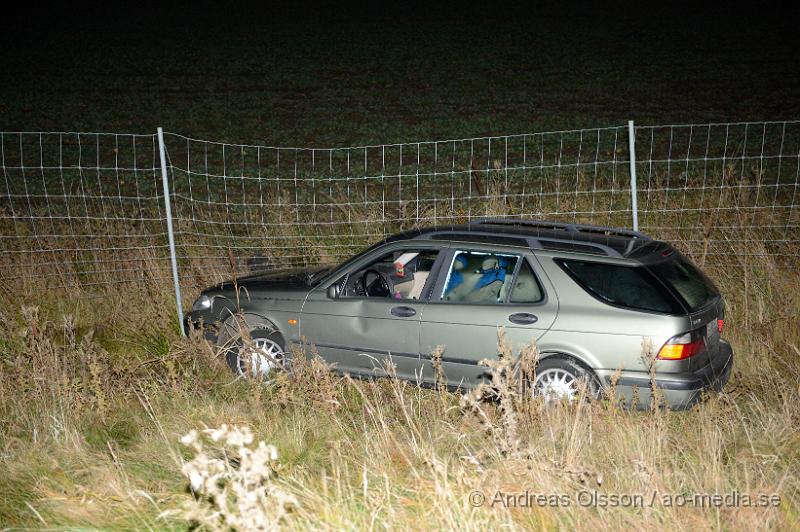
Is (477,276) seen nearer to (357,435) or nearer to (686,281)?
(686,281)

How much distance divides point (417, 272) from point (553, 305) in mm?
1600

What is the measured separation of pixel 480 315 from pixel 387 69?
28.9 m

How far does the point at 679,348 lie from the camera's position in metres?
6.02

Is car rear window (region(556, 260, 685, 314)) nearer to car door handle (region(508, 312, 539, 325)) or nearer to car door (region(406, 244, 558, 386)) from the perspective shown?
car door (region(406, 244, 558, 386))

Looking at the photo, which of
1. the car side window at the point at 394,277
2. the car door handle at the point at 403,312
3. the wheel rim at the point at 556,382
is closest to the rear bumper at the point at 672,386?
the wheel rim at the point at 556,382

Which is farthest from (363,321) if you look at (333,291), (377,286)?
(377,286)

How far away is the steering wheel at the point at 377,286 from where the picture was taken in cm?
733

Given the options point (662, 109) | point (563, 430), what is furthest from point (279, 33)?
point (563, 430)

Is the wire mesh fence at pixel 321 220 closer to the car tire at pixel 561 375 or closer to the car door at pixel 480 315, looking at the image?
the car door at pixel 480 315

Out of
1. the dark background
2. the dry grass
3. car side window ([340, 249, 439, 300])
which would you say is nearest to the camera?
the dry grass

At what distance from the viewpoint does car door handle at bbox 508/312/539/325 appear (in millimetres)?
6352

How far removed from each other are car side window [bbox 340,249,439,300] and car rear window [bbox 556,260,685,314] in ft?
4.14

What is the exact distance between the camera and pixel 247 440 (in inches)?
127

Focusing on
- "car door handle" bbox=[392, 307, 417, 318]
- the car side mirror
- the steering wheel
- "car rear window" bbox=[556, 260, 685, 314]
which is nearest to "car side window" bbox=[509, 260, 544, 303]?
"car rear window" bbox=[556, 260, 685, 314]
